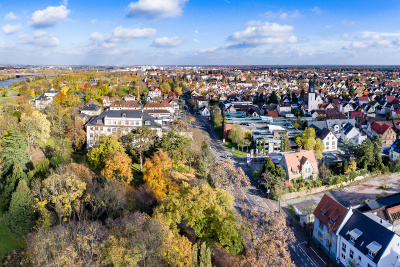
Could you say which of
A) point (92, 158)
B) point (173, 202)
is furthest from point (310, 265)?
point (92, 158)

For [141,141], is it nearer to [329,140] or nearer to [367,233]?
[367,233]

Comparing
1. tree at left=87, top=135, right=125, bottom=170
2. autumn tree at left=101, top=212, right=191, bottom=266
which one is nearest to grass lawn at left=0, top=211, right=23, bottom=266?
autumn tree at left=101, top=212, right=191, bottom=266

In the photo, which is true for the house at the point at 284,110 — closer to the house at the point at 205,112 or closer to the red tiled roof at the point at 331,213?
the house at the point at 205,112

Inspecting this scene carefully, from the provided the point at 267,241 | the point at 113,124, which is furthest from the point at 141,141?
the point at 267,241

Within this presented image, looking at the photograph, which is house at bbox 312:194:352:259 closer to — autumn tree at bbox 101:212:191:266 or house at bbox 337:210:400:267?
house at bbox 337:210:400:267

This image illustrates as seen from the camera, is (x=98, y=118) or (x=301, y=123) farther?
(x=301, y=123)

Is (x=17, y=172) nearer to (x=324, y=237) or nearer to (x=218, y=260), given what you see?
(x=218, y=260)

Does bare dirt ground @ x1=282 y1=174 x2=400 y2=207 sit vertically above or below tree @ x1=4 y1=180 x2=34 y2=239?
below
